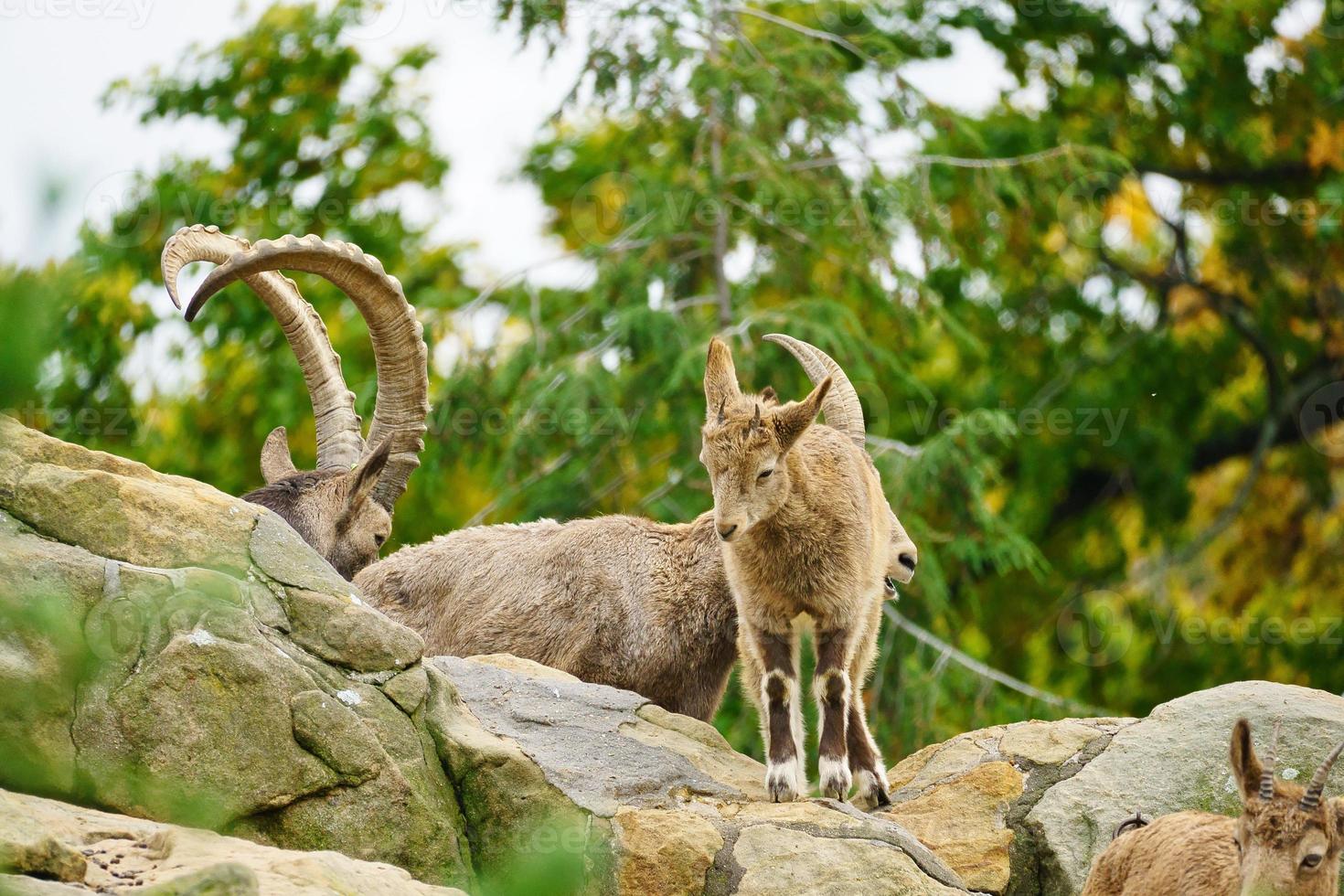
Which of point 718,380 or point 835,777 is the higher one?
point 718,380

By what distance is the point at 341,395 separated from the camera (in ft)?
28.7

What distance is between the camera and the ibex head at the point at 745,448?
6.93 metres

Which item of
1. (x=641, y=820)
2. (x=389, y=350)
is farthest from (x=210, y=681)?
(x=389, y=350)

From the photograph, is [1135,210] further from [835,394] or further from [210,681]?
[210,681]

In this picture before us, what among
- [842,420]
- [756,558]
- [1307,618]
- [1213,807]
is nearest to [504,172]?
[1307,618]

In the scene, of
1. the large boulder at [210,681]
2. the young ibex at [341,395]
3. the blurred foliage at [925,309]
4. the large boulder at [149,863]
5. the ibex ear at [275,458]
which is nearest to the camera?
the large boulder at [149,863]

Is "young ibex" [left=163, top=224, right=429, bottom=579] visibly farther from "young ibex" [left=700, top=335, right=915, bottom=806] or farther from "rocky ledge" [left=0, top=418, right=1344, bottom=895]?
"young ibex" [left=700, top=335, right=915, bottom=806]

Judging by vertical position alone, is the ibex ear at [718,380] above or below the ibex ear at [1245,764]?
above

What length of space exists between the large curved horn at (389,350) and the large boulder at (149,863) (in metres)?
3.82

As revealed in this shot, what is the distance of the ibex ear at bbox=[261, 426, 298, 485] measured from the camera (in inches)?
361

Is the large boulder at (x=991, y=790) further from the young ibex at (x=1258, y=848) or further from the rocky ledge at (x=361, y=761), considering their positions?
the young ibex at (x=1258, y=848)

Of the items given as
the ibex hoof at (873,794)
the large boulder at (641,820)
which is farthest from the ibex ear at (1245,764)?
the ibex hoof at (873,794)

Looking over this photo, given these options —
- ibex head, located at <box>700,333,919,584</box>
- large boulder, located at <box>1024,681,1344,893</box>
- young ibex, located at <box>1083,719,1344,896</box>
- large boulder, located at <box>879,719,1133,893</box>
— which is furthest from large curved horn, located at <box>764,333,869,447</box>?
young ibex, located at <box>1083,719,1344,896</box>

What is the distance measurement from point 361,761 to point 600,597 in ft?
9.63
